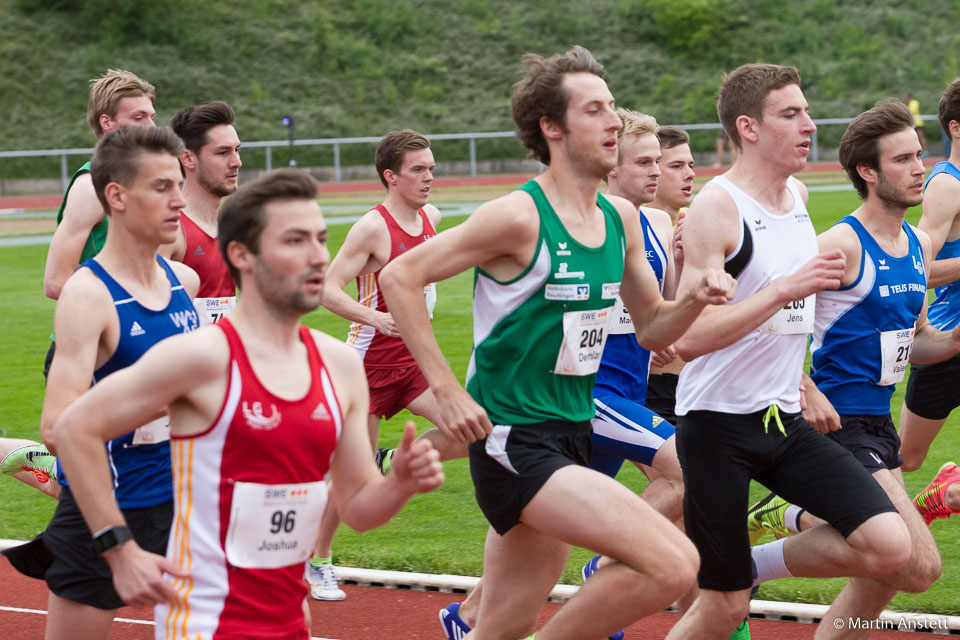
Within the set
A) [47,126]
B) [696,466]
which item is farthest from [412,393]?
[47,126]

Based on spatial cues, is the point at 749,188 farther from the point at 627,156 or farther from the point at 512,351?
the point at 627,156

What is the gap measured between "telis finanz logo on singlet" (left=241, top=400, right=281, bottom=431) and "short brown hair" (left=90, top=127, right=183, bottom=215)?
54.9 inches

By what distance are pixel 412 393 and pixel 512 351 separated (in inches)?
112

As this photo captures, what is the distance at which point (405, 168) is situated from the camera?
299 inches

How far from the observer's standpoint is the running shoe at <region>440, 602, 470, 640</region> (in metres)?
5.45

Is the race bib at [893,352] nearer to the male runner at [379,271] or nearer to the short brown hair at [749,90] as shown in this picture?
the short brown hair at [749,90]

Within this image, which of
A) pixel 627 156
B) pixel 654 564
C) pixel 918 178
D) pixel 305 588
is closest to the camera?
pixel 305 588

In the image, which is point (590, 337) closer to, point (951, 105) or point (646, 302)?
point (646, 302)

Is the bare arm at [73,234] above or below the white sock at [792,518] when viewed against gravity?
above

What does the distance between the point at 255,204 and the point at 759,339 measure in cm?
216

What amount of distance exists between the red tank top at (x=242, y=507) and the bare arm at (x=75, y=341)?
27.2 inches

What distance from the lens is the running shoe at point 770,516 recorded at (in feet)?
18.9

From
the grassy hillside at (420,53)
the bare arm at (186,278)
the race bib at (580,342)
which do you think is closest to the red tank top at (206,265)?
the bare arm at (186,278)

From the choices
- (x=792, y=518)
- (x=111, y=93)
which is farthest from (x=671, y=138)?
(x=111, y=93)
